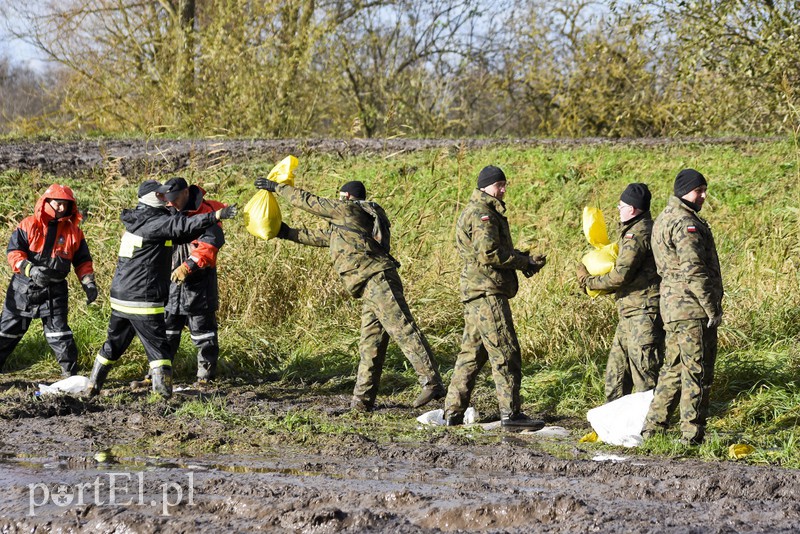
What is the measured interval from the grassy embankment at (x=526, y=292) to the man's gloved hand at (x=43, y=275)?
1.11 metres

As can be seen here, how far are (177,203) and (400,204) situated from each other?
4989mm

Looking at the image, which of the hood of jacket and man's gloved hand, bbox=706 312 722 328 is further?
the hood of jacket

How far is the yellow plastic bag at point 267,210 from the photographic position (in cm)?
784

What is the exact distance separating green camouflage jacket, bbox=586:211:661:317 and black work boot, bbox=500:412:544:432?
1.02 m

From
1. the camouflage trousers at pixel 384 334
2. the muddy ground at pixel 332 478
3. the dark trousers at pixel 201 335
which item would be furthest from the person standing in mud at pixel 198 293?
the camouflage trousers at pixel 384 334

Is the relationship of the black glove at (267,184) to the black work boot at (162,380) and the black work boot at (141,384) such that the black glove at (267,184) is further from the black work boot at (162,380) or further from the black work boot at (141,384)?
the black work boot at (141,384)

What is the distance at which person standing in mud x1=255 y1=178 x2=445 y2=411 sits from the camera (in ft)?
25.3

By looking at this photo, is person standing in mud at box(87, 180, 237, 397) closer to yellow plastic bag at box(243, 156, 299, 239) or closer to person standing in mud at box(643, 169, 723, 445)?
yellow plastic bag at box(243, 156, 299, 239)

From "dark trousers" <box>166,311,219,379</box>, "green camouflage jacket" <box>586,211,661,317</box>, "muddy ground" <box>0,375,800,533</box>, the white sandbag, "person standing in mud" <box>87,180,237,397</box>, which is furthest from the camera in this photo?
"dark trousers" <box>166,311,219,379</box>

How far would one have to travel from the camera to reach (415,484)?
529 centimetres

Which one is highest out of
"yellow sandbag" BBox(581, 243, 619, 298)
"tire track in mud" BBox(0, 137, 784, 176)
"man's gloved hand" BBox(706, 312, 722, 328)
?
"tire track in mud" BBox(0, 137, 784, 176)

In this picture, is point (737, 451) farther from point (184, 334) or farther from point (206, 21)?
point (206, 21)

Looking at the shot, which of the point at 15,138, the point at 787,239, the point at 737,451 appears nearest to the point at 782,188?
the point at 787,239

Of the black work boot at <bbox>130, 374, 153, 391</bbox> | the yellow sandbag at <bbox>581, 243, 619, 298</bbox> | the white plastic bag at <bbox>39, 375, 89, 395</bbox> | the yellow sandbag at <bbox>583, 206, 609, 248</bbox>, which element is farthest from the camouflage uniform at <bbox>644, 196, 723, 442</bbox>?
the white plastic bag at <bbox>39, 375, 89, 395</bbox>
